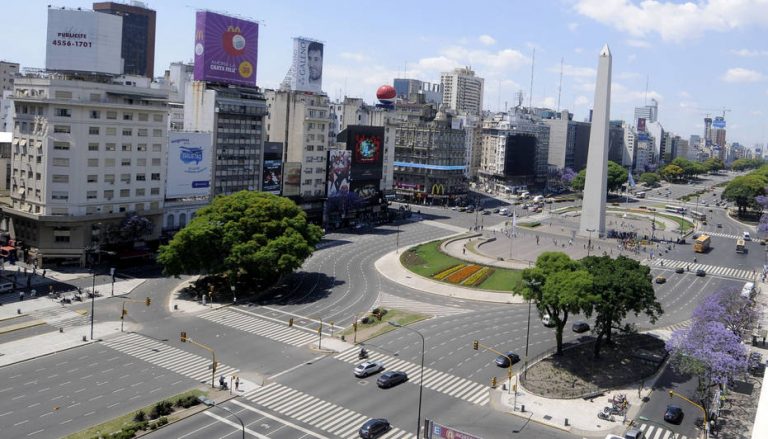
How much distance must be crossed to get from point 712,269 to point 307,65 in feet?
257

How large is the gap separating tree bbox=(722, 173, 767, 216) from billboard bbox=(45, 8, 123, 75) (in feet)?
478

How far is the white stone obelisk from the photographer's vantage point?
117500 mm

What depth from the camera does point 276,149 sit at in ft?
373

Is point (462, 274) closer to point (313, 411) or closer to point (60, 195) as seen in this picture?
point (313, 411)

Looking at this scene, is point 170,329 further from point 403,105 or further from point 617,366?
point 403,105

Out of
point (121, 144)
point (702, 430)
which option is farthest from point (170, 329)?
point (702, 430)

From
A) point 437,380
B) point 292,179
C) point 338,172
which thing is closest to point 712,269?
point 338,172

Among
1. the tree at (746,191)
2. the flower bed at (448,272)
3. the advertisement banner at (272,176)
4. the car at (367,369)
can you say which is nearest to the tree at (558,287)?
the car at (367,369)

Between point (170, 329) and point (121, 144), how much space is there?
3437 cm

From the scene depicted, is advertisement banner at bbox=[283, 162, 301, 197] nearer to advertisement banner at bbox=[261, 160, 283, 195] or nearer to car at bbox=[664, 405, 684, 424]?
advertisement banner at bbox=[261, 160, 283, 195]

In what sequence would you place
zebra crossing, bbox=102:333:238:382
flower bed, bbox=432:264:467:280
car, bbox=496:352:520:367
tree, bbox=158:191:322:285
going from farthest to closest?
flower bed, bbox=432:264:467:280 → tree, bbox=158:191:322:285 → car, bbox=496:352:520:367 → zebra crossing, bbox=102:333:238:382

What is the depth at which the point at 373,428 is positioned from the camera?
44.2m

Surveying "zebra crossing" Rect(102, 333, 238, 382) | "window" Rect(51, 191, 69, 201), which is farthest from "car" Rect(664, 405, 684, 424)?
"window" Rect(51, 191, 69, 201)

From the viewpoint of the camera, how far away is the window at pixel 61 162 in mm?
82875
